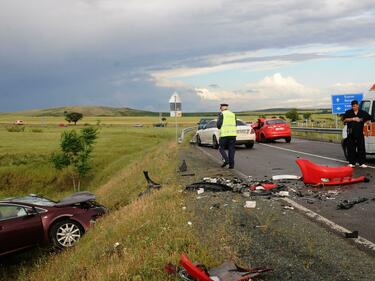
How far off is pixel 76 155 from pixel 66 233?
26.1 metres

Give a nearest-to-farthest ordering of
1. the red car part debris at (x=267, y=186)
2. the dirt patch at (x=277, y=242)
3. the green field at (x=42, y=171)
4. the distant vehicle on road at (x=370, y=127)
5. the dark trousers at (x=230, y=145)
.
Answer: the dirt patch at (x=277, y=242) → the red car part debris at (x=267, y=186) → the distant vehicle on road at (x=370, y=127) → the dark trousers at (x=230, y=145) → the green field at (x=42, y=171)

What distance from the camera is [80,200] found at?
37.9 feet

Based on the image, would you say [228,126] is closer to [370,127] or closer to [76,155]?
[370,127]

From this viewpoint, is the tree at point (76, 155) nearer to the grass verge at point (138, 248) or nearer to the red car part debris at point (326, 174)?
the grass verge at point (138, 248)

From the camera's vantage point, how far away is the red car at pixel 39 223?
1038 cm

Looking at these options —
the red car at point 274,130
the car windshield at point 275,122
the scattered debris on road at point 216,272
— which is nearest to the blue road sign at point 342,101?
the red car at point 274,130

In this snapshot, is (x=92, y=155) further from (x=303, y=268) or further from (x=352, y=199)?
(x=303, y=268)

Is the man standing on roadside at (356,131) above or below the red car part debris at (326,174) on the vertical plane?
above

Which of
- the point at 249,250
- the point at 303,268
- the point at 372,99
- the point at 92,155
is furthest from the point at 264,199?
the point at 92,155

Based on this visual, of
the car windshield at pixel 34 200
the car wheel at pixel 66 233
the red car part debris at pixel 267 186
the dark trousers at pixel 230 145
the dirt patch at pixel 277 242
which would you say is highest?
the dark trousers at pixel 230 145

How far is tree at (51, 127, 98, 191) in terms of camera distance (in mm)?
35031

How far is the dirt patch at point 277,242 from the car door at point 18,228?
4339 millimetres

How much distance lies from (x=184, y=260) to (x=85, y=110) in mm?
193716

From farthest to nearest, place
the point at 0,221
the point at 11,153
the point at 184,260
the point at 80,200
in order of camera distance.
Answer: the point at 11,153 < the point at 80,200 < the point at 0,221 < the point at 184,260
